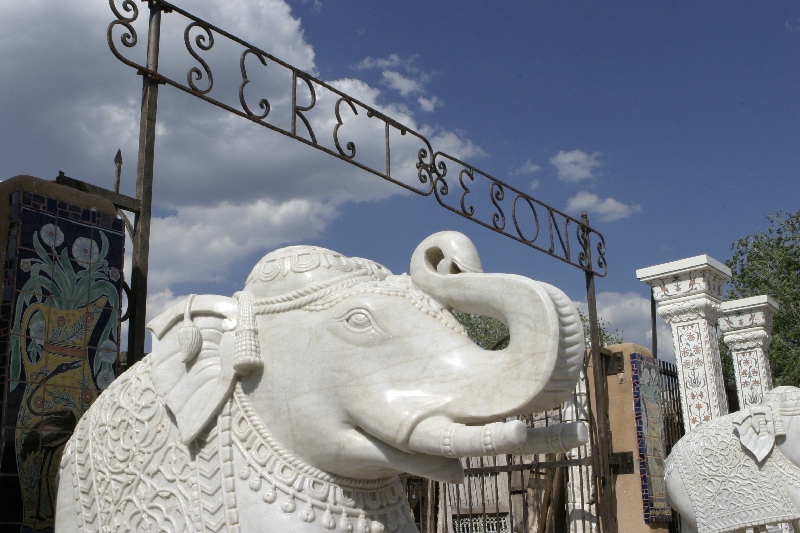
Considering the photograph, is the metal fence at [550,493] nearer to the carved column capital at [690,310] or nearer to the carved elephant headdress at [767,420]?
the carved column capital at [690,310]

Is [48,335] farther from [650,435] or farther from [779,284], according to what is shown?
[779,284]

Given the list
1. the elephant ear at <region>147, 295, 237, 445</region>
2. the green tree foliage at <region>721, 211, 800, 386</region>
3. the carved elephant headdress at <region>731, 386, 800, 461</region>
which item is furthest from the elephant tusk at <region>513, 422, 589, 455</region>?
the green tree foliage at <region>721, 211, 800, 386</region>

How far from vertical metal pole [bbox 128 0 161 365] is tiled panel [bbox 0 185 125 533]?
76mm

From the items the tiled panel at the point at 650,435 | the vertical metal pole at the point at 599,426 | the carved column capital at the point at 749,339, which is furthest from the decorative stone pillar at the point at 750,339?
the vertical metal pole at the point at 599,426

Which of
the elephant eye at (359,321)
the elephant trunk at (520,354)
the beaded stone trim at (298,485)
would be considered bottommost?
the beaded stone trim at (298,485)

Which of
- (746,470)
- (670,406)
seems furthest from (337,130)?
(670,406)

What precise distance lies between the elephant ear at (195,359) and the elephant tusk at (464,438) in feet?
1.57

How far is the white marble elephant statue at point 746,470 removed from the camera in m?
4.33

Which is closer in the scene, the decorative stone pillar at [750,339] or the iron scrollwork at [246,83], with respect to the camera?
the iron scrollwork at [246,83]

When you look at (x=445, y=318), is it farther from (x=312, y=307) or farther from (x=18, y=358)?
(x=18, y=358)

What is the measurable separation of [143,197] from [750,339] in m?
6.43

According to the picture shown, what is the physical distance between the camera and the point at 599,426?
5.46m

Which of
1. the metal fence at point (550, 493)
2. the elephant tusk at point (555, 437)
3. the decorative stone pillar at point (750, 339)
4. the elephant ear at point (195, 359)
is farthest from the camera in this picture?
the decorative stone pillar at point (750, 339)

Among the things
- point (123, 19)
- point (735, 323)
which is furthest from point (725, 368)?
point (123, 19)
